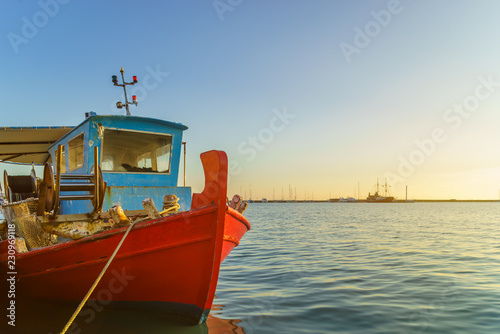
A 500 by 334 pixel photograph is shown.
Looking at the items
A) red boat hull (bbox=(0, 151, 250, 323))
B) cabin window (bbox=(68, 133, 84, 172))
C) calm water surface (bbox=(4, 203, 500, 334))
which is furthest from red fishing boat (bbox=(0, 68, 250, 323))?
cabin window (bbox=(68, 133, 84, 172))

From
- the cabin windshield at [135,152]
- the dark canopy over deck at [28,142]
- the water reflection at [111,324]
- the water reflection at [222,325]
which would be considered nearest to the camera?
the water reflection at [111,324]

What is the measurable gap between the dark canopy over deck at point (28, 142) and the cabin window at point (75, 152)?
0.71 meters

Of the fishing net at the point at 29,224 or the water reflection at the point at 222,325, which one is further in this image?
the fishing net at the point at 29,224

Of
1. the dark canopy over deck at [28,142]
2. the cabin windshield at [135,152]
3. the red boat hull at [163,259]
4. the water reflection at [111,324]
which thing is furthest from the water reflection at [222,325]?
the dark canopy over deck at [28,142]

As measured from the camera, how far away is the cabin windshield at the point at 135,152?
675 centimetres

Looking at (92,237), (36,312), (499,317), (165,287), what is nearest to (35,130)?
(36,312)

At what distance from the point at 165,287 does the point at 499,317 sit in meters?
4.63

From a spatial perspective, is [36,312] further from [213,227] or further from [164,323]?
[213,227]

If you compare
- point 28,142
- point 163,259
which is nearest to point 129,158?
point 163,259

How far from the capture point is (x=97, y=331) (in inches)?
186

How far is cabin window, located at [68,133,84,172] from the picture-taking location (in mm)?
7156

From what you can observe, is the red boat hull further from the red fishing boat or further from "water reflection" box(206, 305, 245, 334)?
"water reflection" box(206, 305, 245, 334)

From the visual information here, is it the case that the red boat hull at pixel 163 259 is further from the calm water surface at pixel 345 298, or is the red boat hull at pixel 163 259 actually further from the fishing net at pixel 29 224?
the fishing net at pixel 29 224

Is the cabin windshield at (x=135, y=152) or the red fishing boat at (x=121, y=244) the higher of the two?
the cabin windshield at (x=135, y=152)
